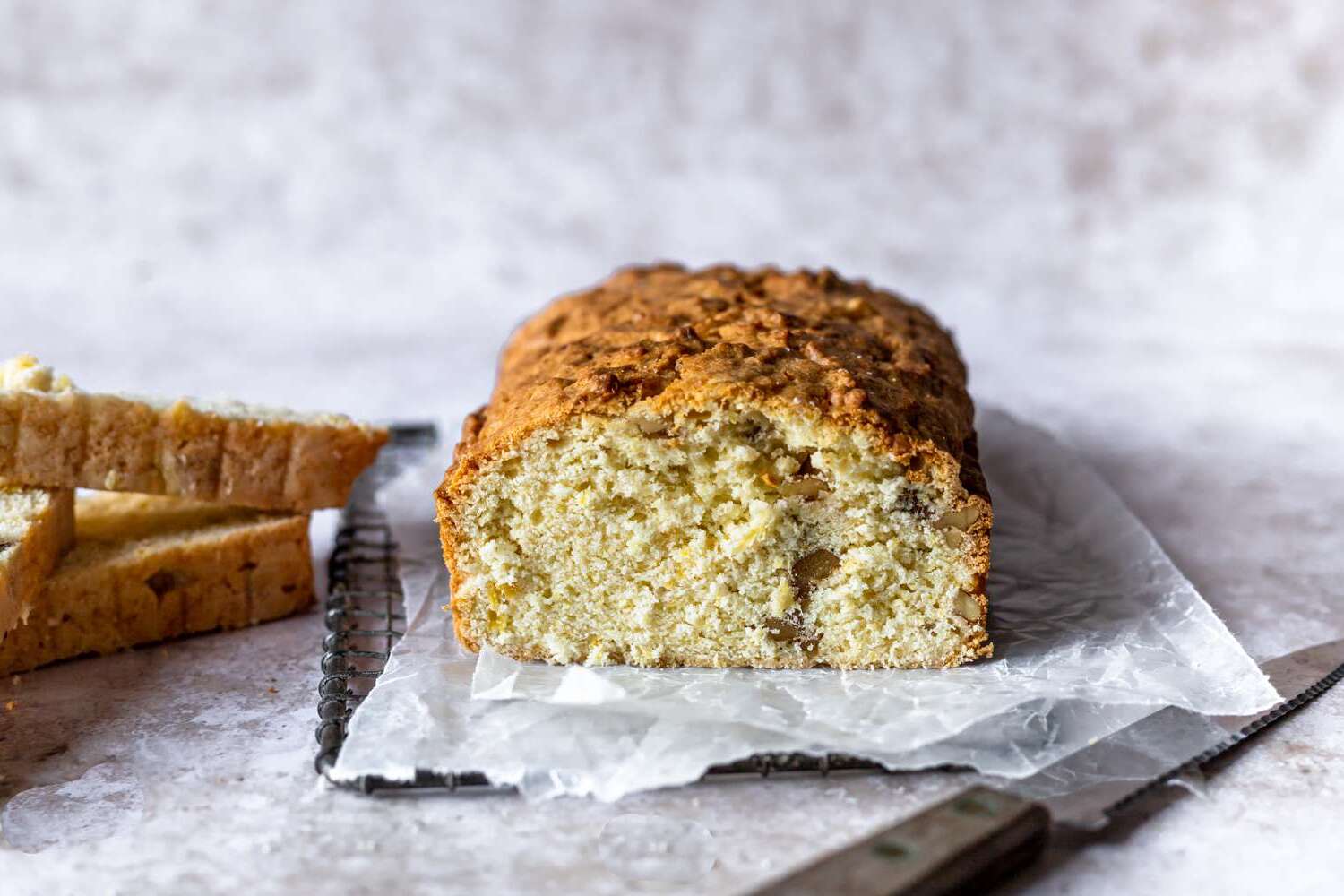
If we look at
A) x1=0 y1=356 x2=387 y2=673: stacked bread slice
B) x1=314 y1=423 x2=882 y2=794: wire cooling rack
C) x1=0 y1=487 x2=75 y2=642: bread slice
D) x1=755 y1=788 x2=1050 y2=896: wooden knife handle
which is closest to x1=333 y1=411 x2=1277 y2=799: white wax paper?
x1=314 y1=423 x2=882 y2=794: wire cooling rack

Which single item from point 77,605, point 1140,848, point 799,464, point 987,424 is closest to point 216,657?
point 77,605

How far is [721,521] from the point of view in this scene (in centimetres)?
326

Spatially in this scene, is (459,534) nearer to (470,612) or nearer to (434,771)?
(470,612)

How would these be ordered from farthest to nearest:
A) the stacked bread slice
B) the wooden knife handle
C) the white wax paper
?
1. the stacked bread slice
2. the white wax paper
3. the wooden knife handle

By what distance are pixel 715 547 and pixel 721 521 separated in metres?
0.07

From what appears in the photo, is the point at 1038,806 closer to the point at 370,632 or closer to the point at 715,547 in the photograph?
the point at 715,547

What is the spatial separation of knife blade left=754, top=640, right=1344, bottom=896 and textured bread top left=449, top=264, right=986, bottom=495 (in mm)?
656

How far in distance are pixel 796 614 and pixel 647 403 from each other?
602 mm

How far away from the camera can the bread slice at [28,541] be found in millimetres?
3262

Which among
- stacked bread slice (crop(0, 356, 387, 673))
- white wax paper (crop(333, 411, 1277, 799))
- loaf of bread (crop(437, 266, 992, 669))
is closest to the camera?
white wax paper (crop(333, 411, 1277, 799))

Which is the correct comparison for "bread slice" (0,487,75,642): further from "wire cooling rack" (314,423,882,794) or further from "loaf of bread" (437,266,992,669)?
"loaf of bread" (437,266,992,669)

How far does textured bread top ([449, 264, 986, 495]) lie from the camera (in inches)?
126

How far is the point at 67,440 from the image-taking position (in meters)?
3.62

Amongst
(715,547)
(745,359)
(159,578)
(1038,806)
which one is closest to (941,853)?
(1038,806)
